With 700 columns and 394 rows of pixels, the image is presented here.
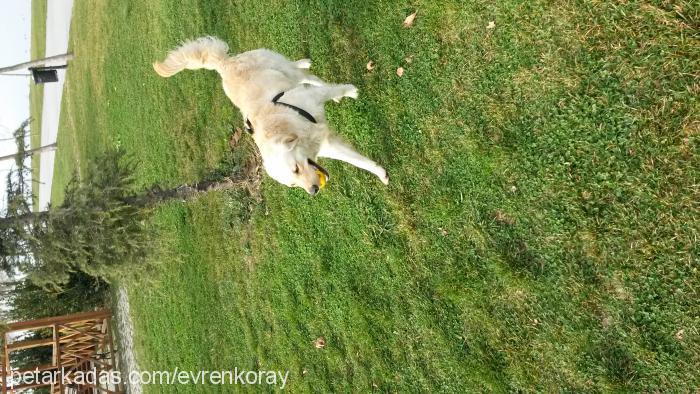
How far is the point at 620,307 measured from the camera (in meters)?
3.19

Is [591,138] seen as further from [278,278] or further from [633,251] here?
[278,278]

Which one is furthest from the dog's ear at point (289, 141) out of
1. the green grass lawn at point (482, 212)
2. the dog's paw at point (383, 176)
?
the green grass lawn at point (482, 212)

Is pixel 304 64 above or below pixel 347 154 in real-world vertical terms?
above

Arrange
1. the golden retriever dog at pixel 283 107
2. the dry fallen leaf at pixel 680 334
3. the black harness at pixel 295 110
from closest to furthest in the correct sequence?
the dry fallen leaf at pixel 680 334 → the golden retriever dog at pixel 283 107 → the black harness at pixel 295 110

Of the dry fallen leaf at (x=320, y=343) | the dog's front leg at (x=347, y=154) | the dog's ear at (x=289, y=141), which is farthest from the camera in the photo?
the dry fallen leaf at (x=320, y=343)

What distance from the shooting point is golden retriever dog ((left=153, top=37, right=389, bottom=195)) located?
4.03 meters

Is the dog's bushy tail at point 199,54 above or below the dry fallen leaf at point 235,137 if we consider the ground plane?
→ below

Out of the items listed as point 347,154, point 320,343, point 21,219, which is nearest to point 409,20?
point 347,154

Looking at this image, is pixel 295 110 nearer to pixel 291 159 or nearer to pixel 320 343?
pixel 291 159

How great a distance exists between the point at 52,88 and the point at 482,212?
1732 cm

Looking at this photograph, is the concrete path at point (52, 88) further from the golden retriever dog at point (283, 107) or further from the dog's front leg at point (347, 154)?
the dog's front leg at point (347, 154)

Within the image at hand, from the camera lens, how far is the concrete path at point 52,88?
15.4 metres

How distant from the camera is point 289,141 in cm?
389

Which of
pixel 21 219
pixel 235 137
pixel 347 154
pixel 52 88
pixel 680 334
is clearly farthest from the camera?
pixel 52 88
